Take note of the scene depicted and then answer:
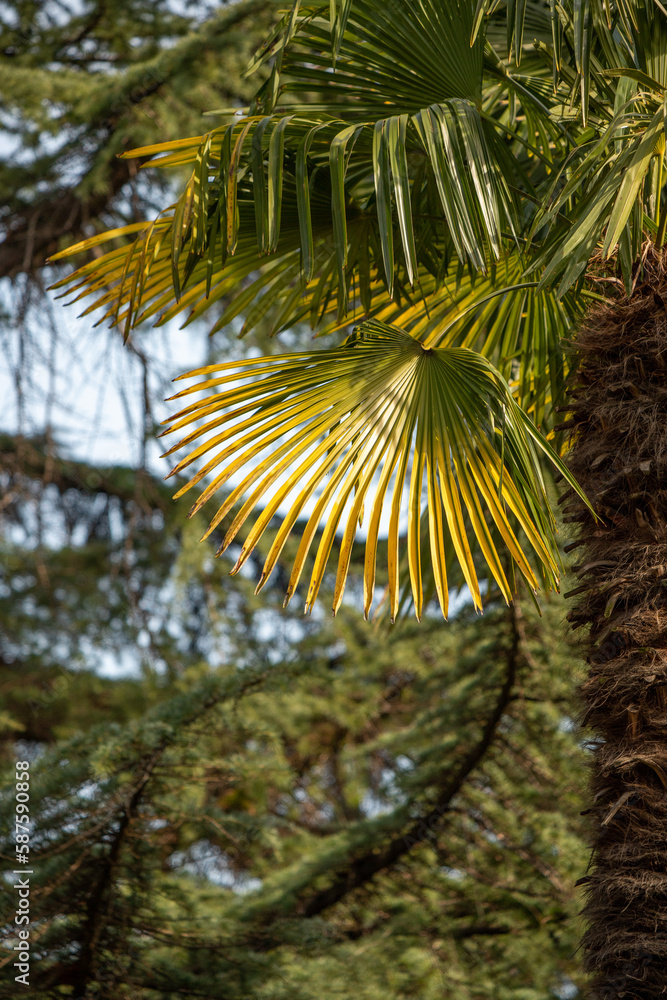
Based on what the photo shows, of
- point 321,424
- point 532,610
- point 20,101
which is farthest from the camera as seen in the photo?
point 20,101

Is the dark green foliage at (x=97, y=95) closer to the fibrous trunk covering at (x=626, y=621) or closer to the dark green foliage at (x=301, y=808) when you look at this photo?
the dark green foliage at (x=301, y=808)

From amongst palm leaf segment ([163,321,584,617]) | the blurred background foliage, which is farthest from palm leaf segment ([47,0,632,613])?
→ the blurred background foliage

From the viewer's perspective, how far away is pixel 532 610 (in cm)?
352

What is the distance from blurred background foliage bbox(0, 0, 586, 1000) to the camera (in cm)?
252

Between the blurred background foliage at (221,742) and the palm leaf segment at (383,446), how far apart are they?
993mm

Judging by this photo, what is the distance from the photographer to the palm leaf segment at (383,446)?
5.62 feet

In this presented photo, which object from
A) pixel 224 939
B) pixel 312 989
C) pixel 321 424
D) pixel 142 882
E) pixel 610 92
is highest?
pixel 610 92

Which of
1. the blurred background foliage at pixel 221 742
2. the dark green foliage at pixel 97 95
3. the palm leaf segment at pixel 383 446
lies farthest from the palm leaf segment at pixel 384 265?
the dark green foliage at pixel 97 95

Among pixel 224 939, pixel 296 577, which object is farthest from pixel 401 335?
pixel 224 939

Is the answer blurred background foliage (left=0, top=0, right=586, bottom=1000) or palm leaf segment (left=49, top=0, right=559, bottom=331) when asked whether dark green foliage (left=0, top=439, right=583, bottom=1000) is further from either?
palm leaf segment (left=49, top=0, right=559, bottom=331)

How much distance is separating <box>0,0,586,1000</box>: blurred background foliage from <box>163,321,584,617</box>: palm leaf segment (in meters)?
0.99

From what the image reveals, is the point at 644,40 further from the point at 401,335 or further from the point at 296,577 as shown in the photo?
the point at 296,577

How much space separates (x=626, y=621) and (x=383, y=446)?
0.69 metres

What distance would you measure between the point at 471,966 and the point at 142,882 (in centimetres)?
187
